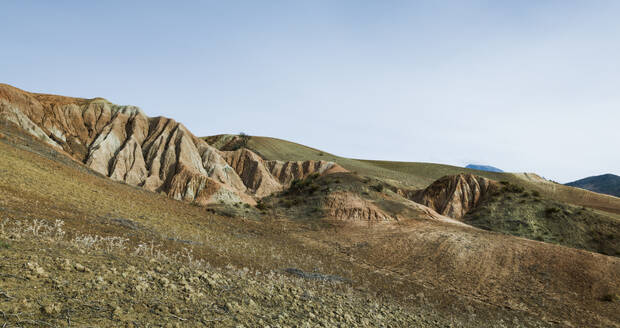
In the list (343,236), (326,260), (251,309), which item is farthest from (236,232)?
(251,309)

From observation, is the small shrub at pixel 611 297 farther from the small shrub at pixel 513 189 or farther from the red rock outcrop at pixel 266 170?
the red rock outcrop at pixel 266 170

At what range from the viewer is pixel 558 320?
40.3 ft

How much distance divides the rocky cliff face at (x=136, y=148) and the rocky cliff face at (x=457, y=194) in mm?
24145

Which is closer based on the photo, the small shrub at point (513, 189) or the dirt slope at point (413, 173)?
the small shrub at point (513, 189)

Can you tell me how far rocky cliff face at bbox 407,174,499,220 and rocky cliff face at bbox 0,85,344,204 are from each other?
24.1 meters

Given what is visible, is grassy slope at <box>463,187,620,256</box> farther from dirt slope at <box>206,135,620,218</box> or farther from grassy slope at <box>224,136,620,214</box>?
dirt slope at <box>206,135,620,218</box>

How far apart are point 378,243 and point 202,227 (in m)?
12.0

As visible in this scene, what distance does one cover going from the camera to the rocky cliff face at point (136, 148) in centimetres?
3662

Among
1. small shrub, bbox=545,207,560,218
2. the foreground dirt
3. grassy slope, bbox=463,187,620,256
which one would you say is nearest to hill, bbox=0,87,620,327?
the foreground dirt

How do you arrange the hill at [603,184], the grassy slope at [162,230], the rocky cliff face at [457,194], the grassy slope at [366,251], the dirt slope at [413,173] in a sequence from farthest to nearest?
the hill at [603,184]
the dirt slope at [413,173]
the rocky cliff face at [457,194]
the grassy slope at [366,251]
the grassy slope at [162,230]

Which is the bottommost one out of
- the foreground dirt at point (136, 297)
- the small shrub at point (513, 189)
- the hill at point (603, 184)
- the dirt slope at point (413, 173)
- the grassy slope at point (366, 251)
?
the grassy slope at point (366, 251)

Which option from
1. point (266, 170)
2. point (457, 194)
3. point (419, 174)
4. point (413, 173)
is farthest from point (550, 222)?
point (413, 173)

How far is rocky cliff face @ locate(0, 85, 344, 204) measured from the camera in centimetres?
3662

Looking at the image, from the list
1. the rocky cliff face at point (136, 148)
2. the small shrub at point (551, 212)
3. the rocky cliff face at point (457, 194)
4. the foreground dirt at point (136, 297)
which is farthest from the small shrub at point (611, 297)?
the rocky cliff face at point (136, 148)
